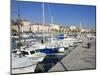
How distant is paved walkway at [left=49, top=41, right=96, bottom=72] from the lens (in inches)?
103

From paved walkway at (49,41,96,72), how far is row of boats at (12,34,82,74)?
130mm

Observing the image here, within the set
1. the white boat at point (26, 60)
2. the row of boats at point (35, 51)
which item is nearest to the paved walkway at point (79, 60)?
the row of boats at point (35, 51)

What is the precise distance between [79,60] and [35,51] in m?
0.62

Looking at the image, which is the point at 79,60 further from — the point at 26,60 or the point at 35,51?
the point at 26,60

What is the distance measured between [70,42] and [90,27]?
0.36m

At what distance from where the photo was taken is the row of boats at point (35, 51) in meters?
2.41

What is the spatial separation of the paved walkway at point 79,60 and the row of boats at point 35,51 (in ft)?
0.43

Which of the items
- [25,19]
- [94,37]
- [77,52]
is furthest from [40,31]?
[94,37]

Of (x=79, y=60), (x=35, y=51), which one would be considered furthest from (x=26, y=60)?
(x=79, y=60)

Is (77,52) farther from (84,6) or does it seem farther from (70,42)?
(84,6)

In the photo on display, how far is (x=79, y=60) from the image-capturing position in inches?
106

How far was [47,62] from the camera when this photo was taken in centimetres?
255

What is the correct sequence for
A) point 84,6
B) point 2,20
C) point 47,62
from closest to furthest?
1. point 2,20
2. point 47,62
3. point 84,6

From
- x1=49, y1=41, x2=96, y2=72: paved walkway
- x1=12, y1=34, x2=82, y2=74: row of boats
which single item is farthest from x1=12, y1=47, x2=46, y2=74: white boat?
x1=49, y1=41, x2=96, y2=72: paved walkway
